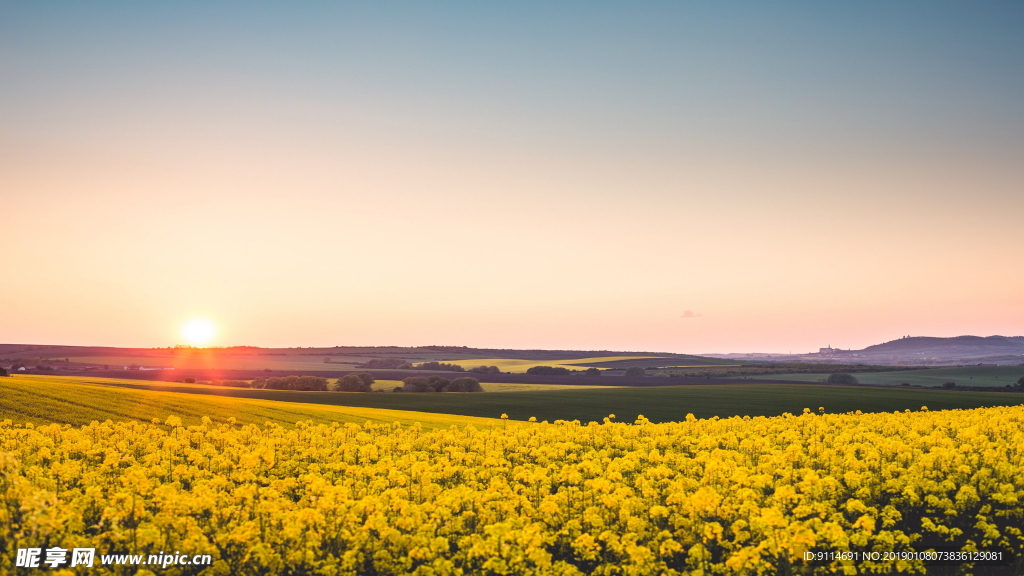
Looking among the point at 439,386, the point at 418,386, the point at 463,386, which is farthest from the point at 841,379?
the point at 418,386

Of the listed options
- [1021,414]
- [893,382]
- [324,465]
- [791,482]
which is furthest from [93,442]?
[893,382]

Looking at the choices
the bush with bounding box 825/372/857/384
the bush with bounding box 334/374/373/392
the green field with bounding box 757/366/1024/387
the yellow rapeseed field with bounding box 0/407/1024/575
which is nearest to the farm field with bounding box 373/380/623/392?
the bush with bounding box 334/374/373/392

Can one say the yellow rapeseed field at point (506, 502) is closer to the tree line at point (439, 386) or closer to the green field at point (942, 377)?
the tree line at point (439, 386)

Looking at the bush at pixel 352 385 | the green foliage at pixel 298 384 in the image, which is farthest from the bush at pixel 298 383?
the bush at pixel 352 385

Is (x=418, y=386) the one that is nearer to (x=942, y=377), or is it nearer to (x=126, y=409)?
(x=126, y=409)

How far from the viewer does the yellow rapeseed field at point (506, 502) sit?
1105 centimetres

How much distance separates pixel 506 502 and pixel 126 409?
27.5m

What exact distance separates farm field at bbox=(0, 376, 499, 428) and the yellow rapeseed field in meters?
9.11

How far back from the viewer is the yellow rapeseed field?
11047 millimetres

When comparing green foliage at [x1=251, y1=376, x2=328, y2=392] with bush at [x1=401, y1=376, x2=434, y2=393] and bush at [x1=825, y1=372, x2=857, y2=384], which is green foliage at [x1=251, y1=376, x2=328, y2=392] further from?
bush at [x1=825, y1=372, x2=857, y2=384]

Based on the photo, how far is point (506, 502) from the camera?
13.1 metres

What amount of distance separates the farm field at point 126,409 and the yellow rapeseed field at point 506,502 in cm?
911

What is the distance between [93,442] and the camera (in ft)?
64.1

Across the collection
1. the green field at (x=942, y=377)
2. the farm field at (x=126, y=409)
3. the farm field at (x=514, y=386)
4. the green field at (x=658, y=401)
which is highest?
the farm field at (x=126, y=409)
